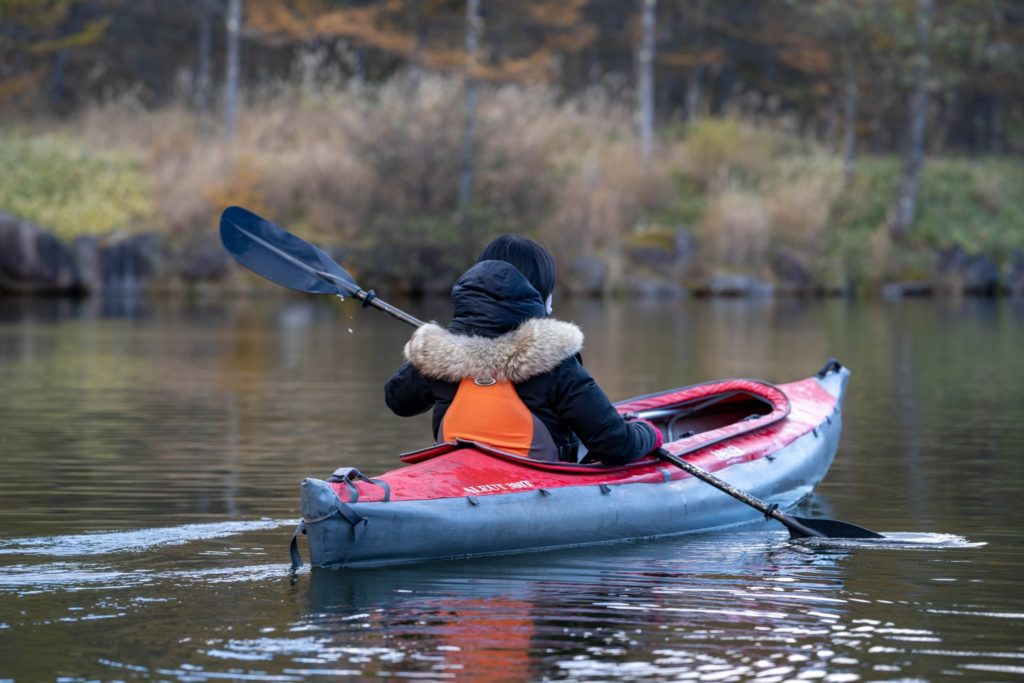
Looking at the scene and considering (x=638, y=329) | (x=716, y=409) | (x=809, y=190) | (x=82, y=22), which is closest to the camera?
(x=716, y=409)

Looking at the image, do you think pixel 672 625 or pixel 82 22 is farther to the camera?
pixel 82 22

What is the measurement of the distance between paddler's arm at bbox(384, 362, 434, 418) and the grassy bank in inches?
806

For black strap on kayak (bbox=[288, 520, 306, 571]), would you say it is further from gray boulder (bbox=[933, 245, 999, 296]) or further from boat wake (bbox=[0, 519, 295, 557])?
gray boulder (bbox=[933, 245, 999, 296])

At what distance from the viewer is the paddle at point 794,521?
741 centimetres

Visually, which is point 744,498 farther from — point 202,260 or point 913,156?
point 913,156

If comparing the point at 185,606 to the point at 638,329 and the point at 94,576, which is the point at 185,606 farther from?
the point at 638,329

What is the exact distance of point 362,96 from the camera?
106ft

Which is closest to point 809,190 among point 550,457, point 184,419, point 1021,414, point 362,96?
point 362,96

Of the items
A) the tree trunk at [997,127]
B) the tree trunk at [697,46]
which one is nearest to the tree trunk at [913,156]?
the tree trunk at [697,46]

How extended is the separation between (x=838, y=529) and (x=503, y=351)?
1845mm

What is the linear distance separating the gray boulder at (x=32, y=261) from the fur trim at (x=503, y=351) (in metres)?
22.4

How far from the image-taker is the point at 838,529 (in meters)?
7.43

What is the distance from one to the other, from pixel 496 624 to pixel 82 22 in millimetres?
36325

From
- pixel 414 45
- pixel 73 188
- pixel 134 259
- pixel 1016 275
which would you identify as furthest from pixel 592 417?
pixel 1016 275
